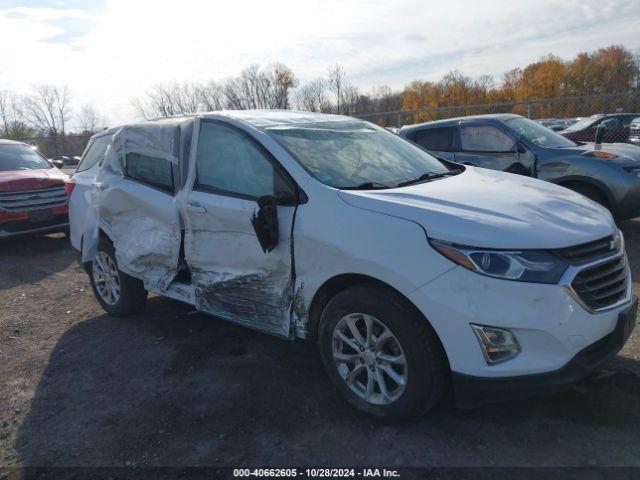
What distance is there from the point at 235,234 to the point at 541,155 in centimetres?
522

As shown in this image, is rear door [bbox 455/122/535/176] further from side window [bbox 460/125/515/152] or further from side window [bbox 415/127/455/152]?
side window [bbox 415/127/455/152]

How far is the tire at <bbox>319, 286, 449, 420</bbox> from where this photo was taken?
8.25 feet

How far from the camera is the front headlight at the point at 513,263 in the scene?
7.59 ft

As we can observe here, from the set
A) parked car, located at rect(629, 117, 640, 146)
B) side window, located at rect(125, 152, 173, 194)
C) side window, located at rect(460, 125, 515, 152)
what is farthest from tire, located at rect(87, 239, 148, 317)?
parked car, located at rect(629, 117, 640, 146)

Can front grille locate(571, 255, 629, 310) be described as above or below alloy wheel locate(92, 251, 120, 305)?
above

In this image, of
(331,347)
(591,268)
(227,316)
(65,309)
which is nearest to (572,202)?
(591,268)

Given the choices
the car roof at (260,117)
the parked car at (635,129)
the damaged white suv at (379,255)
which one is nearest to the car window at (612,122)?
the parked car at (635,129)

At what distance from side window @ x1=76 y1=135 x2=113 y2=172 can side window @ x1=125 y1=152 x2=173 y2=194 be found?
1.27 meters

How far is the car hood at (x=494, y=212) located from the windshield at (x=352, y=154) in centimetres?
26

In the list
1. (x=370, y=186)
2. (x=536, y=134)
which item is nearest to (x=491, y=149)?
(x=536, y=134)

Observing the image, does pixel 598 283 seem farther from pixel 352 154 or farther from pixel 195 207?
pixel 195 207

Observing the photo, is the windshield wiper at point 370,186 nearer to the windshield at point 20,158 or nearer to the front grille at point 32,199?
the front grille at point 32,199

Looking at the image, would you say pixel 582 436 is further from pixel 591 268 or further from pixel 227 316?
pixel 227 316

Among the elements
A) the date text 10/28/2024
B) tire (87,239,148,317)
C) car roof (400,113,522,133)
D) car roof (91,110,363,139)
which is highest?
car roof (400,113,522,133)
